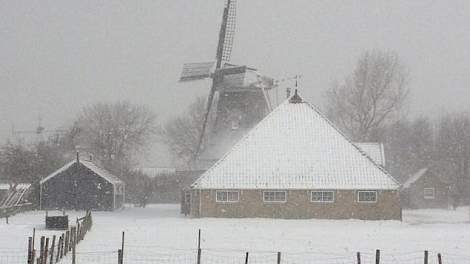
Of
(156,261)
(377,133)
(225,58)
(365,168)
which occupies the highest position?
(225,58)

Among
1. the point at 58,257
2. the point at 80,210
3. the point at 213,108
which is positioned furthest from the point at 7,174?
the point at 58,257

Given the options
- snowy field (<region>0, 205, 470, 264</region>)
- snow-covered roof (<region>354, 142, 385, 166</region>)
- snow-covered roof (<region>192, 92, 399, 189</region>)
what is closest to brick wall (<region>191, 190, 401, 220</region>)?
snow-covered roof (<region>192, 92, 399, 189</region>)

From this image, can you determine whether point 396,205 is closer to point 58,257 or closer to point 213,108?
point 213,108

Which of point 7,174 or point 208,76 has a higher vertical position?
point 208,76

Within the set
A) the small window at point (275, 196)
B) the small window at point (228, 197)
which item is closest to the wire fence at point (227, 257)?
the small window at point (275, 196)

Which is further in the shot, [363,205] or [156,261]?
[363,205]

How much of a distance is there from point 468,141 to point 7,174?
2116 inches

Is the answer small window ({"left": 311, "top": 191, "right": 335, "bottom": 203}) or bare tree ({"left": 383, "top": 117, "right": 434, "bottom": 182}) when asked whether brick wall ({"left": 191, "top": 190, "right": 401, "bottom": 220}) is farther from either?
bare tree ({"left": 383, "top": 117, "right": 434, "bottom": 182})

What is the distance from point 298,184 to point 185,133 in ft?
195

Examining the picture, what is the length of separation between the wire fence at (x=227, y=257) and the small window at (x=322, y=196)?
59.7ft

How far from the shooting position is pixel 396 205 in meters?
42.0

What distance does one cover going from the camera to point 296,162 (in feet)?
143

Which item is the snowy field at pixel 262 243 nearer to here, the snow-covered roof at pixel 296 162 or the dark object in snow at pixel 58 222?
the dark object in snow at pixel 58 222

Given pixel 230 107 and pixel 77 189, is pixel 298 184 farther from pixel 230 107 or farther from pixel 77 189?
pixel 77 189
